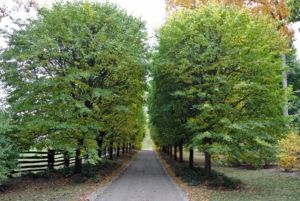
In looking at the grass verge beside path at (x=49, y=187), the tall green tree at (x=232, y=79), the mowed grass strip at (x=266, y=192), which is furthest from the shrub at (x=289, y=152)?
the grass verge beside path at (x=49, y=187)

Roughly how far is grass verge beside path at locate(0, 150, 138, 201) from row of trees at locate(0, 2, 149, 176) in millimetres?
1793

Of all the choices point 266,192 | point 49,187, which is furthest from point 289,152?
point 49,187

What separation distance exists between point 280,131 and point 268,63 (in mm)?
3401

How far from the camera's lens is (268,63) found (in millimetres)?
12227

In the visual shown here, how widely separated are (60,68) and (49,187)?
20.2 ft

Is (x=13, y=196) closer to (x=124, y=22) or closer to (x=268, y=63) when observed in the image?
(x=124, y=22)

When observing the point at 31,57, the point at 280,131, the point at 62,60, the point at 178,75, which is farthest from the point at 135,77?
the point at 280,131

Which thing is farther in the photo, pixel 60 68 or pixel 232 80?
pixel 60 68

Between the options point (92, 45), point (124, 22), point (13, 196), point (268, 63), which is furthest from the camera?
point (124, 22)

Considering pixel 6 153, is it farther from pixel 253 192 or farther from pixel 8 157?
pixel 253 192

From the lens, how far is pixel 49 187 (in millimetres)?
Answer: 12461

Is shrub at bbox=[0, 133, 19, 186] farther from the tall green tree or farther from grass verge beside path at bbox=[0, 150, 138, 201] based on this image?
the tall green tree

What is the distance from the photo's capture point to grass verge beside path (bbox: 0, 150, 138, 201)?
1020 cm

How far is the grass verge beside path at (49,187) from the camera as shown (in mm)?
10203
